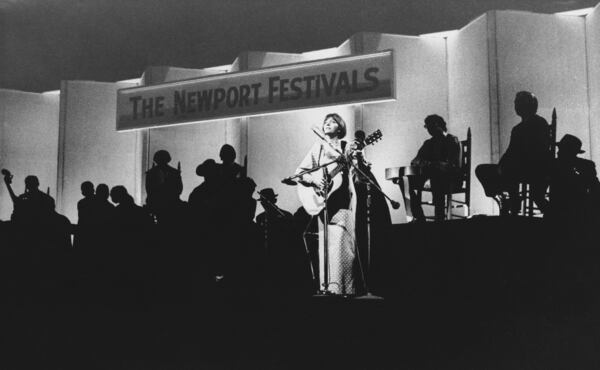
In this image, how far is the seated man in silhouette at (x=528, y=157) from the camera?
5.53 meters

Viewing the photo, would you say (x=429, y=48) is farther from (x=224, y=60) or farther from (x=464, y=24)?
(x=224, y=60)

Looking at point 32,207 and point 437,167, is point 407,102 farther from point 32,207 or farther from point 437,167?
point 32,207

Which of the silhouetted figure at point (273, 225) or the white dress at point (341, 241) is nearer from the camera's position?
the white dress at point (341, 241)

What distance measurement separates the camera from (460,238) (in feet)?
18.1

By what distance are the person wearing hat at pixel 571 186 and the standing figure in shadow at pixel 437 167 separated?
1.09m

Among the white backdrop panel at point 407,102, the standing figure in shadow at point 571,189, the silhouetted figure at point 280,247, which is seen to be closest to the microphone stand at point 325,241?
the silhouetted figure at point 280,247

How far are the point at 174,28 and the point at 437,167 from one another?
508cm

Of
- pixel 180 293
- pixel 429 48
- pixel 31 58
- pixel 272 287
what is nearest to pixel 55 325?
pixel 180 293

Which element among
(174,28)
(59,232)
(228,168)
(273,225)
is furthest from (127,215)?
(174,28)

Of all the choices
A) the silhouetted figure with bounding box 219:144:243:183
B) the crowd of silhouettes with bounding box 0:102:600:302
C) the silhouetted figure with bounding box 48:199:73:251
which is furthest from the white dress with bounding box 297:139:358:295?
the silhouetted figure with bounding box 48:199:73:251

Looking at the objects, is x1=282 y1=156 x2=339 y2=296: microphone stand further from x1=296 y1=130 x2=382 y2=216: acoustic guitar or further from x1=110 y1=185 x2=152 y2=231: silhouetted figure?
x1=110 y1=185 x2=152 y2=231: silhouetted figure

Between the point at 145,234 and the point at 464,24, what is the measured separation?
4409 millimetres

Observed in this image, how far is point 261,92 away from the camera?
9188mm

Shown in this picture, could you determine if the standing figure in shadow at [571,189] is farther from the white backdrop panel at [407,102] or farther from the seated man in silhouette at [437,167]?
the white backdrop panel at [407,102]
